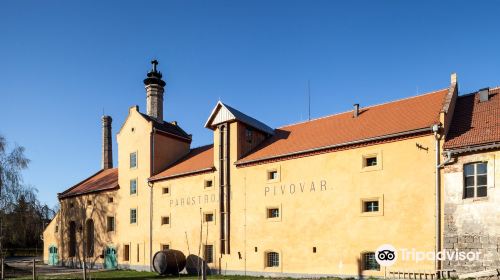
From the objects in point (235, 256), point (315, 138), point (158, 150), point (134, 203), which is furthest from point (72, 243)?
point (315, 138)

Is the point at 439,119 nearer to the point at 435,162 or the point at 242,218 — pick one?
the point at 435,162

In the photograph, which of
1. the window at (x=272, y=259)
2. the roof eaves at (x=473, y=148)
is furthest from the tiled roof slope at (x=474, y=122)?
the window at (x=272, y=259)

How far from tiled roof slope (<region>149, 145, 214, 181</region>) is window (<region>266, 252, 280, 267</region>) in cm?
756

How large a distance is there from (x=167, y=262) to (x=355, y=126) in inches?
621

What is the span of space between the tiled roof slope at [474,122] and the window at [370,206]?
4770 millimetres

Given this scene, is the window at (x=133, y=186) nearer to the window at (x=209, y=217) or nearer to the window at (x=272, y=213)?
the window at (x=209, y=217)

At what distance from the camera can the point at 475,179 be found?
1970cm

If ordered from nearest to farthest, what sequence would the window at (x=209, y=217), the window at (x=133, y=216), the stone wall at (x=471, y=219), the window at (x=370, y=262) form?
the stone wall at (x=471, y=219) < the window at (x=370, y=262) < the window at (x=209, y=217) < the window at (x=133, y=216)

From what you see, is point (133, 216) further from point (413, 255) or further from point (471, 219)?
point (471, 219)

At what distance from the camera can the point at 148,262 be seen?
33812 mm

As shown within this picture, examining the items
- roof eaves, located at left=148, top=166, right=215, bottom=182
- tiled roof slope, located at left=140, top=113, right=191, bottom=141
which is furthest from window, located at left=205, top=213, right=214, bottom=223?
tiled roof slope, located at left=140, top=113, right=191, bottom=141

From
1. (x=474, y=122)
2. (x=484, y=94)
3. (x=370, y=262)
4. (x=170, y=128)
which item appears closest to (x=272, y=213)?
(x=370, y=262)

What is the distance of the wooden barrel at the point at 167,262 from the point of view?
29.1 metres

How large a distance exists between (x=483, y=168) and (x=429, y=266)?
210 inches
